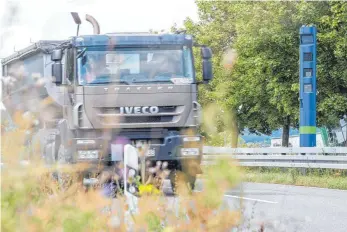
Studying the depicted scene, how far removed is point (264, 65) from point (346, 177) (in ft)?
73.9

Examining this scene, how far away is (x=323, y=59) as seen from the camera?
4266cm

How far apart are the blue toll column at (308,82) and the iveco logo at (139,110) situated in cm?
1005

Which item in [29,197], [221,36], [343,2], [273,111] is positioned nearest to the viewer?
[29,197]

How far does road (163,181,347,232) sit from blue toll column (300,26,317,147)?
4.57m

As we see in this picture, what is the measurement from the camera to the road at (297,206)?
4557mm

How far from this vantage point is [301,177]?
22.4 meters

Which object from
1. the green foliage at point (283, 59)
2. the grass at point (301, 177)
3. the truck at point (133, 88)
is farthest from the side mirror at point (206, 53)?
the green foliage at point (283, 59)

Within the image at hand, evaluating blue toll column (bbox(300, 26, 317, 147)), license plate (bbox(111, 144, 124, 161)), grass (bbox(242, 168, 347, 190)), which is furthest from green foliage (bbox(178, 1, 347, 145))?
license plate (bbox(111, 144, 124, 161))

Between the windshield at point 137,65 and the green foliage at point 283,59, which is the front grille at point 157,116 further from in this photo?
the green foliage at point 283,59

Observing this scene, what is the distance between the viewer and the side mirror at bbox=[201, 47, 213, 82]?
16.5m

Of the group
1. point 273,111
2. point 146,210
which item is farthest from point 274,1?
point 146,210

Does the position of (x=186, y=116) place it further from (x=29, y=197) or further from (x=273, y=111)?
(x=273, y=111)

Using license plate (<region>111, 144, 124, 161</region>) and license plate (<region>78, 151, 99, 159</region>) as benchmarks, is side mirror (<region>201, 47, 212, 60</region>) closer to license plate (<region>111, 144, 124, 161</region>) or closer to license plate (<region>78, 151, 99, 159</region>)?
license plate (<region>78, 151, 99, 159</region>)

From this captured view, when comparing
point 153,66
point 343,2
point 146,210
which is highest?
point 343,2
